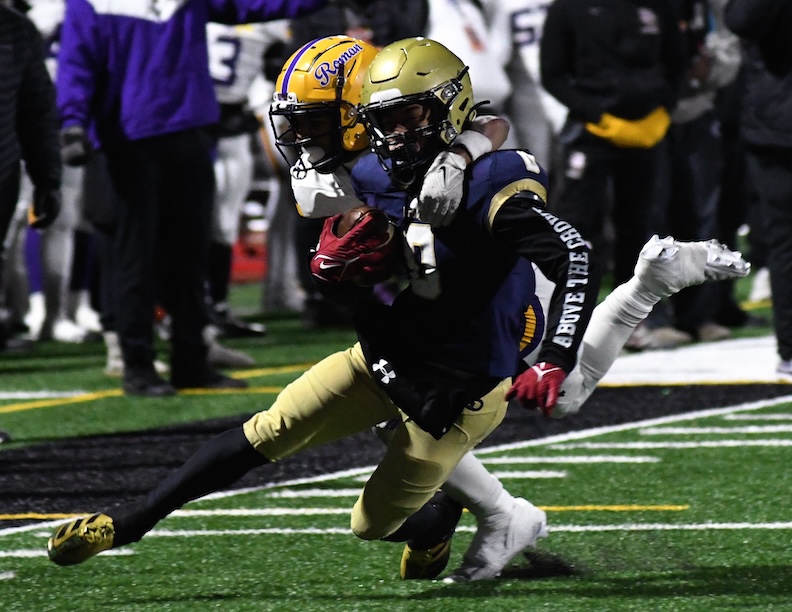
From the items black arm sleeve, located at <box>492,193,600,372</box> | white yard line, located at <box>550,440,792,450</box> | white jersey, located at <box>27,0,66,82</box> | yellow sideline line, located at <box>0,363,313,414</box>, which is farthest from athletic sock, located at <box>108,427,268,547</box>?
white jersey, located at <box>27,0,66,82</box>

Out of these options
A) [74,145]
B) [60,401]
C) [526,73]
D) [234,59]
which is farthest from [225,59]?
[60,401]

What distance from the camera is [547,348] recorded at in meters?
3.70

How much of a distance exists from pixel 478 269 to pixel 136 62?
3544 millimetres

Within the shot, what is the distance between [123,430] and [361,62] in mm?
2722

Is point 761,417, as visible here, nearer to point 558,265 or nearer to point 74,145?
point 74,145

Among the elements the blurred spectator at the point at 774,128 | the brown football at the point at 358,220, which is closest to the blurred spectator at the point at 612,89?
the blurred spectator at the point at 774,128

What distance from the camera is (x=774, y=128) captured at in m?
6.96

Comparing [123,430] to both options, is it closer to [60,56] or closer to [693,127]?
[60,56]

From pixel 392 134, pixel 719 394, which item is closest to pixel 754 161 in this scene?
pixel 719 394

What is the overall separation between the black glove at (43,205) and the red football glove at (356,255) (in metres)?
2.91

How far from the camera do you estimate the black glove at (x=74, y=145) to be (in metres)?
7.10

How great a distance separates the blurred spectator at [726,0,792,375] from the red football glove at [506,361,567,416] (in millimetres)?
3560

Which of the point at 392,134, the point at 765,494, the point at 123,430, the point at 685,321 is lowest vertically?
the point at 685,321

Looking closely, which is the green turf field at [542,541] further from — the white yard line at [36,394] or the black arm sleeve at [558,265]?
the white yard line at [36,394]
